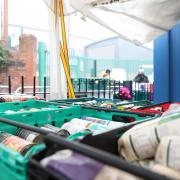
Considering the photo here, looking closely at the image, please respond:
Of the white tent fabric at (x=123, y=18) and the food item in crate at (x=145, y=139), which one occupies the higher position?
the white tent fabric at (x=123, y=18)

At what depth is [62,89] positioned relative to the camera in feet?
9.52

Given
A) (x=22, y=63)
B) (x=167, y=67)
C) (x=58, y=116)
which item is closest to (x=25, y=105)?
(x=58, y=116)

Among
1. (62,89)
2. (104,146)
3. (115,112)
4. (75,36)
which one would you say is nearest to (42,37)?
(75,36)

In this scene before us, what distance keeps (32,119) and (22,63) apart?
255 inches

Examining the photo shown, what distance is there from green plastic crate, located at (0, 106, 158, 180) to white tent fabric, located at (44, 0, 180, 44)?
1.12 meters

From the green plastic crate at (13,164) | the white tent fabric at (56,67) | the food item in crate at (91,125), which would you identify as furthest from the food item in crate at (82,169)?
the white tent fabric at (56,67)

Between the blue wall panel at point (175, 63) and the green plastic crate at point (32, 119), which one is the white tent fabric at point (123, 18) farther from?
the green plastic crate at point (32, 119)

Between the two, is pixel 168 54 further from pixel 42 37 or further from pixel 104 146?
pixel 42 37

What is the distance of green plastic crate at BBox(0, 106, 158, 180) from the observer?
749 millimetres

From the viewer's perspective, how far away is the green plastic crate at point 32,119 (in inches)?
29.5

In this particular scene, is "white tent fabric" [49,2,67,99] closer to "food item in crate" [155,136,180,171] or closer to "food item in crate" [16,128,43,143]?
"food item in crate" [16,128,43,143]

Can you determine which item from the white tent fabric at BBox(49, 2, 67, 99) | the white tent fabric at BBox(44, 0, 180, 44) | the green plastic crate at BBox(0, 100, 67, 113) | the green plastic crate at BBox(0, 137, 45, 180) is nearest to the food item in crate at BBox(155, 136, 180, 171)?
the green plastic crate at BBox(0, 137, 45, 180)

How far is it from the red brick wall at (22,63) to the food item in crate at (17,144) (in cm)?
649

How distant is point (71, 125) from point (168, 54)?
2.05 metres
